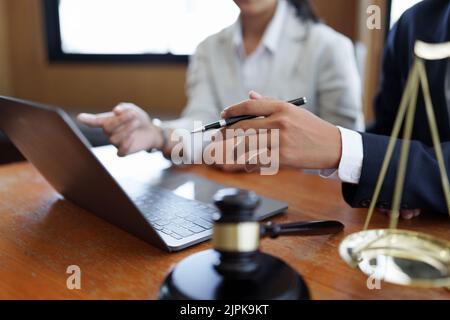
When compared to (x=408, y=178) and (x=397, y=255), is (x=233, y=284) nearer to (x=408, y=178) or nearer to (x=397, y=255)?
(x=397, y=255)

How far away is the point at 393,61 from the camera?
1.12m

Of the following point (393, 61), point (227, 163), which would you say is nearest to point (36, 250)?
point (227, 163)

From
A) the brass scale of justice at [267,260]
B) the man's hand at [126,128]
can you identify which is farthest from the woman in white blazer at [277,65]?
the brass scale of justice at [267,260]

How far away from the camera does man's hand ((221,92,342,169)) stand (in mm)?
691

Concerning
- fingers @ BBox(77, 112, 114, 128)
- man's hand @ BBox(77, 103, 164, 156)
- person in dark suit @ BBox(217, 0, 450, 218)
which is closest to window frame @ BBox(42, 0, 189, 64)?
man's hand @ BBox(77, 103, 164, 156)

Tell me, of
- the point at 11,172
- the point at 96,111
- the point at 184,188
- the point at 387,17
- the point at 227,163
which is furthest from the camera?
the point at 96,111

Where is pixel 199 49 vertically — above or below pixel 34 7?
below

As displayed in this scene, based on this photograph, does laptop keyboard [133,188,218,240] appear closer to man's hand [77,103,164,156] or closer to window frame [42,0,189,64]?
man's hand [77,103,164,156]

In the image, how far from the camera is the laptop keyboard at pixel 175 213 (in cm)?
68

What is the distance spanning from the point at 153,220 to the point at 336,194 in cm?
37

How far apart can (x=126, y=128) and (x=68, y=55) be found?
200 centimetres

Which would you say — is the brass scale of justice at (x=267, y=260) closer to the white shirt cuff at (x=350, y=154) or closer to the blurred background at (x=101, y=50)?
the white shirt cuff at (x=350, y=154)

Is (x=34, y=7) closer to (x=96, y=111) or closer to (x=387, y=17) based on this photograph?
(x=96, y=111)

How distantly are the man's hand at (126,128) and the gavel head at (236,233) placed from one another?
1.94 feet
